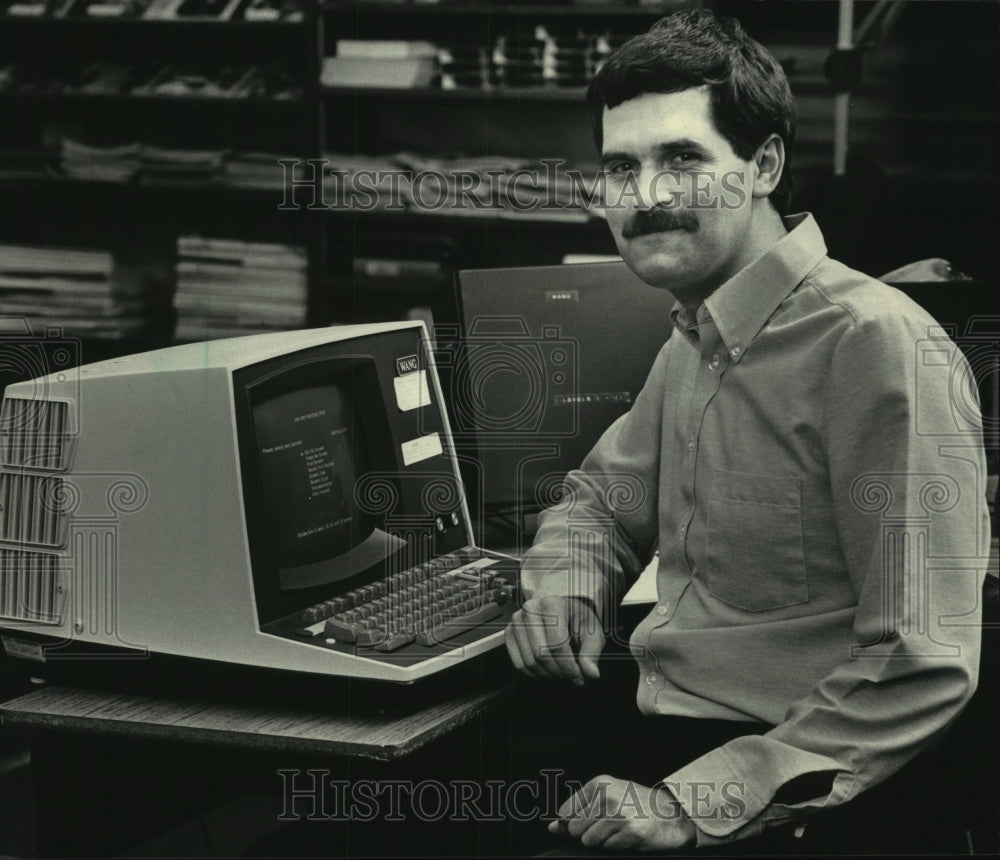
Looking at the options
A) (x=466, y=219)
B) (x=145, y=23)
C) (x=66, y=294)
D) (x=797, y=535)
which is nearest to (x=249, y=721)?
(x=797, y=535)

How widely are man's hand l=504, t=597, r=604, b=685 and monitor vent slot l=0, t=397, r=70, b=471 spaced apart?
21.4 inches

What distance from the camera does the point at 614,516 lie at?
1.54 m

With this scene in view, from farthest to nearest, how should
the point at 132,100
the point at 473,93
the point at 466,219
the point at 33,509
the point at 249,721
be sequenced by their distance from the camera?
the point at 132,100 < the point at 466,219 < the point at 473,93 < the point at 33,509 < the point at 249,721

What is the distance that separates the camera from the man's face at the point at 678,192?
1320 mm

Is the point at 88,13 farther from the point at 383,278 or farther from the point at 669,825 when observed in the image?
the point at 669,825

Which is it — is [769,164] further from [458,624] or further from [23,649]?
[23,649]

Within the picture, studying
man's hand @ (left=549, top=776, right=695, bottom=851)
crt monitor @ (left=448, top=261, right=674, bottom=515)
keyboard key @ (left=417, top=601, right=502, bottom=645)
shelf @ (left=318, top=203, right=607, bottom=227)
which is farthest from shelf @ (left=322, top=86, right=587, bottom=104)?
man's hand @ (left=549, top=776, right=695, bottom=851)

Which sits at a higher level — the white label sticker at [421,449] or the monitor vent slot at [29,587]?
the white label sticker at [421,449]

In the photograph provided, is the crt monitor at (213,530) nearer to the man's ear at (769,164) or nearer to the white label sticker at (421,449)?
the white label sticker at (421,449)

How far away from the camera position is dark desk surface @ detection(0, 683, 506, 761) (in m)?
1.18

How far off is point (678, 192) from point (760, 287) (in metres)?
0.14

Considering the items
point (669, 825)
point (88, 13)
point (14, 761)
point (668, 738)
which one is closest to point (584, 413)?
point (668, 738)

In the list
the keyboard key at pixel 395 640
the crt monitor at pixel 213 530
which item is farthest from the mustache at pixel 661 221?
the keyboard key at pixel 395 640

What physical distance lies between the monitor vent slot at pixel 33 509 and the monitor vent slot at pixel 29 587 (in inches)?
0.8
